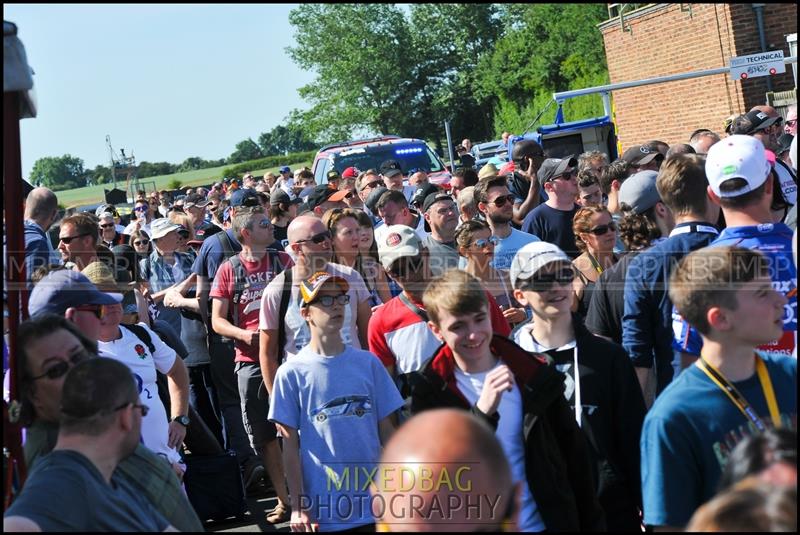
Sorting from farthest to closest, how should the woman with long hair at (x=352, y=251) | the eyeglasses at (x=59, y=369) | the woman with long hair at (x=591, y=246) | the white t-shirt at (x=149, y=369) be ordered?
the woman with long hair at (x=352, y=251) < the woman with long hair at (x=591, y=246) < the white t-shirt at (x=149, y=369) < the eyeglasses at (x=59, y=369)

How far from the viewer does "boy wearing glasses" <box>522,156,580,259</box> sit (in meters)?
7.76

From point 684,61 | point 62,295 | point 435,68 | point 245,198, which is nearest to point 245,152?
point 435,68

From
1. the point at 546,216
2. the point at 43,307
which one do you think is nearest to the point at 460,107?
the point at 546,216

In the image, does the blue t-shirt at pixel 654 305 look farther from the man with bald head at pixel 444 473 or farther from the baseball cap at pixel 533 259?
the man with bald head at pixel 444 473

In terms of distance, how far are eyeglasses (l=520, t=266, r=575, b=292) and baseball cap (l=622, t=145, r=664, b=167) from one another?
4.11 m

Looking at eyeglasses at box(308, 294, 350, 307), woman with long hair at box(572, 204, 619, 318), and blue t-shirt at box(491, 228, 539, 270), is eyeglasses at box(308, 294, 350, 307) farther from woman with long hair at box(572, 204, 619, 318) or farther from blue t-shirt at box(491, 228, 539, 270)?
blue t-shirt at box(491, 228, 539, 270)

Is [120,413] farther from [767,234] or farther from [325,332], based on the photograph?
[767,234]

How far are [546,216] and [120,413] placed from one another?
200 inches

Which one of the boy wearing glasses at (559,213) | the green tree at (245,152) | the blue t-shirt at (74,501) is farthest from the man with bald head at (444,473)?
the green tree at (245,152)

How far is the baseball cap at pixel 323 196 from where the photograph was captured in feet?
31.5

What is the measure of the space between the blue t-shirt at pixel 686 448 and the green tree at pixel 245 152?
252 ft

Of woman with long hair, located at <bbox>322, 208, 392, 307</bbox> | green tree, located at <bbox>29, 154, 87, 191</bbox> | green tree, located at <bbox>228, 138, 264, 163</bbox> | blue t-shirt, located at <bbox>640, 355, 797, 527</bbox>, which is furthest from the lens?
green tree, located at <bbox>228, 138, 264, 163</bbox>

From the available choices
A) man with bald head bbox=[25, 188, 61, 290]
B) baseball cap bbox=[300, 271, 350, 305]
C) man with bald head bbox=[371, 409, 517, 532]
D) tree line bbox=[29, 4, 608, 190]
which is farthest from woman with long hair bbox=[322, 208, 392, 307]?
tree line bbox=[29, 4, 608, 190]

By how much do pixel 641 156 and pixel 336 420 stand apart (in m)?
4.98
